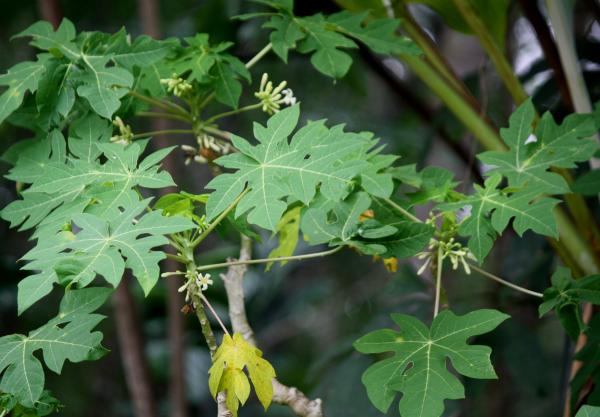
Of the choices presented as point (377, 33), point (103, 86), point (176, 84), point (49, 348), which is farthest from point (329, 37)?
point (49, 348)

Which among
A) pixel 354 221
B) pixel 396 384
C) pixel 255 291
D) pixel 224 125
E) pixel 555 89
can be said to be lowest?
pixel 255 291

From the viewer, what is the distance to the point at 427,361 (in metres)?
0.88

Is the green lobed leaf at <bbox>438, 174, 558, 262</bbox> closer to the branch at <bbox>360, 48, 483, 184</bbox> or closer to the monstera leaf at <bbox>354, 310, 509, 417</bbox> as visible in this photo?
the monstera leaf at <bbox>354, 310, 509, 417</bbox>

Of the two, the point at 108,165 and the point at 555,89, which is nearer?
the point at 108,165

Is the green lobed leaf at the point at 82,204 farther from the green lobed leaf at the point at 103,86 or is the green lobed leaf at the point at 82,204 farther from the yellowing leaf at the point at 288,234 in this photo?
the yellowing leaf at the point at 288,234

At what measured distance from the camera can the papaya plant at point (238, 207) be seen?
2.74 ft

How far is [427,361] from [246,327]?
0.96 feet

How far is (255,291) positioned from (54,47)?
6.24 feet

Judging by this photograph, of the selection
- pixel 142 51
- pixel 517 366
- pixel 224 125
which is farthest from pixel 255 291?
pixel 142 51

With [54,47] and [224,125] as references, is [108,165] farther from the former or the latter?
[224,125]

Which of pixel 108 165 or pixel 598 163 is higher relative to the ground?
pixel 108 165

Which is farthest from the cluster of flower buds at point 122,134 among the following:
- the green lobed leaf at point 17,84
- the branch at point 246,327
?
the branch at point 246,327

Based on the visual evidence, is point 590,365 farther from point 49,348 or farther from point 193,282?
point 49,348

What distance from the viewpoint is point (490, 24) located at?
140cm
